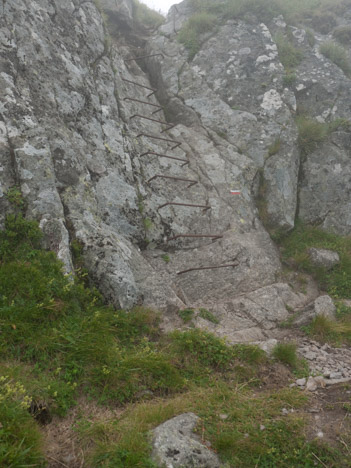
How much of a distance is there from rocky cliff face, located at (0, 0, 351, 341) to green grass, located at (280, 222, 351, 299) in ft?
1.55

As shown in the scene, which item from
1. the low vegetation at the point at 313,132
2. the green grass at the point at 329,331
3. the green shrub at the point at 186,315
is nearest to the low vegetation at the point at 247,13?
the low vegetation at the point at 313,132

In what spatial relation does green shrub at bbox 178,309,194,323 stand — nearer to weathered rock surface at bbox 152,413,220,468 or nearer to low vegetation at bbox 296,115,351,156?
weathered rock surface at bbox 152,413,220,468

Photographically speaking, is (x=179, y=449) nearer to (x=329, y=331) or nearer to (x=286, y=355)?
(x=286, y=355)

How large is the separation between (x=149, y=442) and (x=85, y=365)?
1.29m

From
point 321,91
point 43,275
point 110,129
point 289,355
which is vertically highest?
point 321,91

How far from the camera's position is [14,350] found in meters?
3.79

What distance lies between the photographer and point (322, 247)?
8453mm

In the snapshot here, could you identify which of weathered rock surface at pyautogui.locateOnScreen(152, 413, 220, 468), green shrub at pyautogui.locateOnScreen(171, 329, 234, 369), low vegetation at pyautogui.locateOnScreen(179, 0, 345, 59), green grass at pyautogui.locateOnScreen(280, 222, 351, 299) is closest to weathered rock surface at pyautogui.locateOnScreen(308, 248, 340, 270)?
green grass at pyautogui.locateOnScreen(280, 222, 351, 299)

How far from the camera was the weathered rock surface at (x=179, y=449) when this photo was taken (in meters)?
2.92

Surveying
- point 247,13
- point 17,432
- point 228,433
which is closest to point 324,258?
point 228,433

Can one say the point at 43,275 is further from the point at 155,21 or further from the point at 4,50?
the point at 155,21

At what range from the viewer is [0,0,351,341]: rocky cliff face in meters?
5.83

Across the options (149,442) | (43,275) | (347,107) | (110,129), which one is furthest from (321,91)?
(149,442)

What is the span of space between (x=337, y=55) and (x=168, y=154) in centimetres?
814
